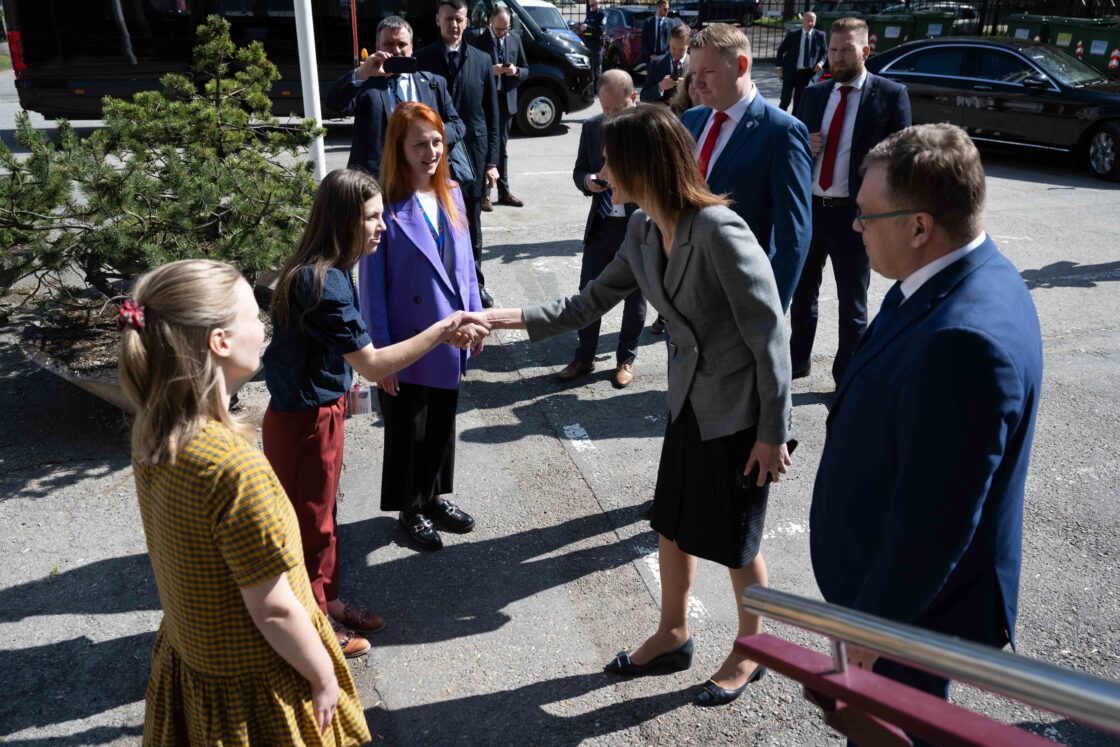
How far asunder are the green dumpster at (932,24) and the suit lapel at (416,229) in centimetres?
1867

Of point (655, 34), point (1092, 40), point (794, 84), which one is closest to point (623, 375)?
point (794, 84)

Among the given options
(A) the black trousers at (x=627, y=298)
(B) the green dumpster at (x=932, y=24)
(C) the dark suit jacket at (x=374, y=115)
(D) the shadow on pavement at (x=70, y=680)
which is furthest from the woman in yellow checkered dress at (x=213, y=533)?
(B) the green dumpster at (x=932, y=24)

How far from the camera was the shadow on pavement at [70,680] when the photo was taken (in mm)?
3025

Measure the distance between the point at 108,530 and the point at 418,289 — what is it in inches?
72.1

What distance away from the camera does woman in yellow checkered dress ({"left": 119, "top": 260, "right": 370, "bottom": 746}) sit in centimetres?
182

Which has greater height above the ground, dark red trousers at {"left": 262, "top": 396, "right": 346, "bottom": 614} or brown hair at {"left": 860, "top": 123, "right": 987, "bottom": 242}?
brown hair at {"left": 860, "top": 123, "right": 987, "bottom": 242}

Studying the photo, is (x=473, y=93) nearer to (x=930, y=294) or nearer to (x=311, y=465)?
(x=311, y=465)

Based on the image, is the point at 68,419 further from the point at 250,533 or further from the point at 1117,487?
the point at 1117,487

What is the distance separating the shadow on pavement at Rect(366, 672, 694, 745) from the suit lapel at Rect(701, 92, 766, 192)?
225 cm

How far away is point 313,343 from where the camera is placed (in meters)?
3.01

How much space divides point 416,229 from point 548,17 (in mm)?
12134

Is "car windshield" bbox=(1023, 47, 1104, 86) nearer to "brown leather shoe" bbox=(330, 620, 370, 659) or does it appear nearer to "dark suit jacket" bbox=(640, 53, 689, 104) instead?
"dark suit jacket" bbox=(640, 53, 689, 104)

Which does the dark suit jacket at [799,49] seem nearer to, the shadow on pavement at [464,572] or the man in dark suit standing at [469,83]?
the man in dark suit standing at [469,83]

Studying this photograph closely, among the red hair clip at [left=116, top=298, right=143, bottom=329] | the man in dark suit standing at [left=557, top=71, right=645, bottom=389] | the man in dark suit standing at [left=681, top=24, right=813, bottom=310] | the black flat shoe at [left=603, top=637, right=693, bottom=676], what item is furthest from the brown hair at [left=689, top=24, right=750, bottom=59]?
the red hair clip at [left=116, top=298, right=143, bottom=329]
